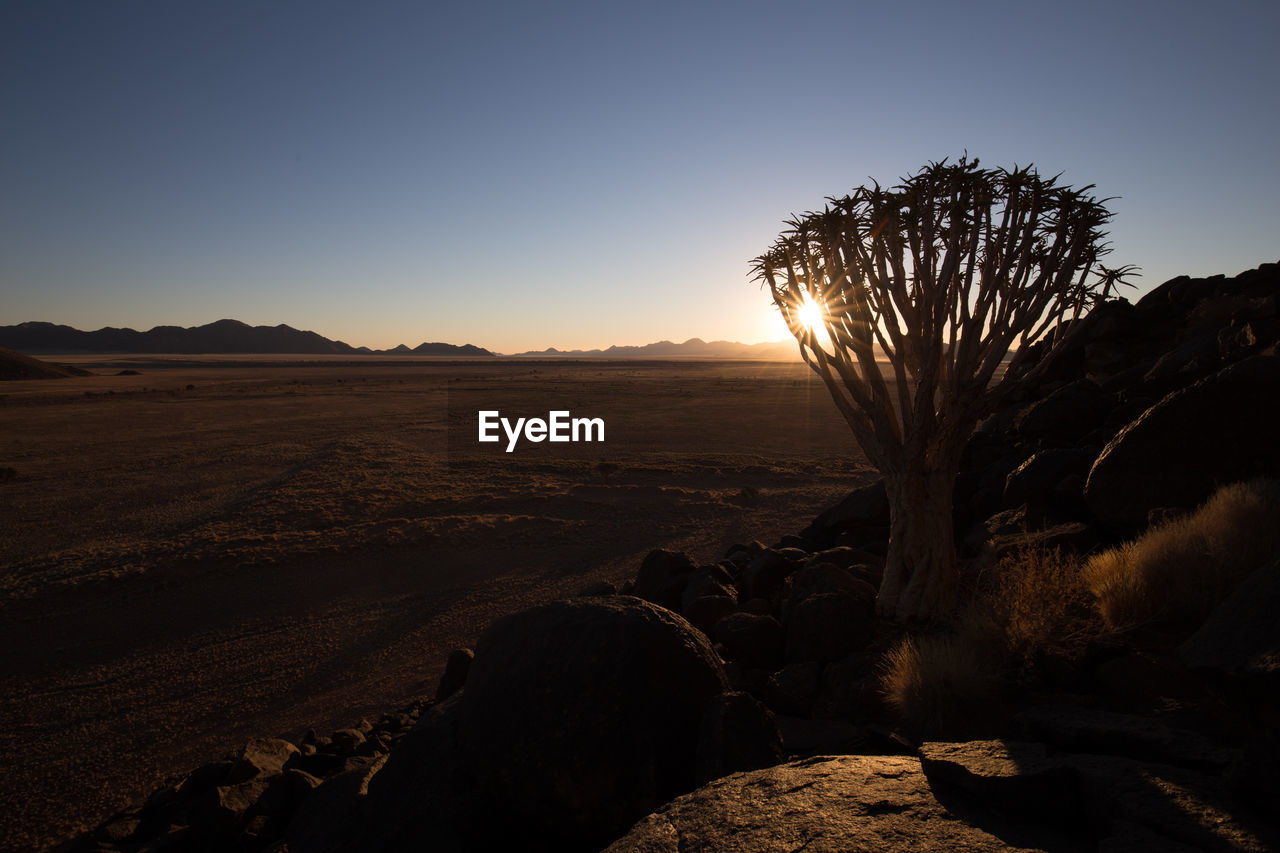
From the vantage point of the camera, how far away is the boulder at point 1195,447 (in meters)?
6.57

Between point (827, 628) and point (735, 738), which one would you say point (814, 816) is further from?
point (827, 628)

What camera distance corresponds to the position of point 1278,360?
6672 millimetres

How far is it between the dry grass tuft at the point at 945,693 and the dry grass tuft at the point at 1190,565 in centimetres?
112

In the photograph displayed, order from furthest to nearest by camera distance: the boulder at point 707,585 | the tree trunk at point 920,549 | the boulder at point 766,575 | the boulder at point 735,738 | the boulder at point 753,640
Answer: the boulder at point 766,575
the boulder at point 707,585
the tree trunk at point 920,549
the boulder at point 753,640
the boulder at point 735,738

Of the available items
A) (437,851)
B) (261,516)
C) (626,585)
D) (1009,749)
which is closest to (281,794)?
(437,851)

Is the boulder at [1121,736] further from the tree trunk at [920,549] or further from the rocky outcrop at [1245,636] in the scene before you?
the tree trunk at [920,549]

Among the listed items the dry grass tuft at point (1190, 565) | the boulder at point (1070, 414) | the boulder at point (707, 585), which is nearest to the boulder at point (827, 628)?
the boulder at point (707, 585)

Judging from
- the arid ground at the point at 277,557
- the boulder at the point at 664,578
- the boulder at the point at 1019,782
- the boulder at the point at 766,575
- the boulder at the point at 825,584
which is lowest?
the arid ground at the point at 277,557

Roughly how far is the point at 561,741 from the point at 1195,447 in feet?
22.7

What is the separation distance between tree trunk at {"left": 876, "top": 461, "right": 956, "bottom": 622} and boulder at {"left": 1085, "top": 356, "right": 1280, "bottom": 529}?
1.66 m

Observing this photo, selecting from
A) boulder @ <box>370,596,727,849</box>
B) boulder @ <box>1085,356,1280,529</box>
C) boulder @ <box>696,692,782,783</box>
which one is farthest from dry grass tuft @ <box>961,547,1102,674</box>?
boulder @ <box>370,596,727,849</box>

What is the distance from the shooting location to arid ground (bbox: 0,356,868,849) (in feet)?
25.0

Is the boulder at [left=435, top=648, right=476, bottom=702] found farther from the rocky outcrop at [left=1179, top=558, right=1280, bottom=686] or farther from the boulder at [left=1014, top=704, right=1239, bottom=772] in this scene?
the rocky outcrop at [left=1179, top=558, right=1280, bottom=686]

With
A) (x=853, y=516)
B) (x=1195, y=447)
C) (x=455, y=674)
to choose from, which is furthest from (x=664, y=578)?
(x=1195, y=447)
